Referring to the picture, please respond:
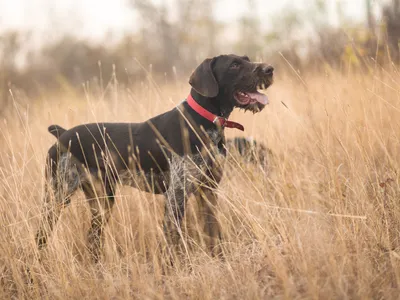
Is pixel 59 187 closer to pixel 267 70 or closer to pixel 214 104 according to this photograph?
pixel 214 104

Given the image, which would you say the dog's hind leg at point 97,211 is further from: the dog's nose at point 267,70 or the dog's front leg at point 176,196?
the dog's nose at point 267,70

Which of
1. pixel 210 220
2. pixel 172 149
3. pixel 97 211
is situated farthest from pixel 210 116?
pixel 97 211

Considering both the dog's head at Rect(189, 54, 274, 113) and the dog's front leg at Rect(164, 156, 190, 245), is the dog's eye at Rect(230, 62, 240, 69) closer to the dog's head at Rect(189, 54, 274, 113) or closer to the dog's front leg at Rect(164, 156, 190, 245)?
the dog's head at Rect(189, 54, 274, 113)

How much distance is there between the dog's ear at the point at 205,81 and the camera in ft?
10.5

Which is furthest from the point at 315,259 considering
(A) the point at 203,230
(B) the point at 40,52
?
(B) the point at 40,52

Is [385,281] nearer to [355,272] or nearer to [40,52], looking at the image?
[355,272]

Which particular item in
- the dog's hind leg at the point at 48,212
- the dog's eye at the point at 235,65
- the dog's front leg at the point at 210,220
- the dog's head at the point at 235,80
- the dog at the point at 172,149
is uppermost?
the dog's eye at the point at 235,65

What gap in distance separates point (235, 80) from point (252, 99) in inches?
8.3

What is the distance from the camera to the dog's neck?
333 centimetres

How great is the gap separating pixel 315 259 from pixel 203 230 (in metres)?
1.27

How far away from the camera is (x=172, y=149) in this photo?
3.29 m

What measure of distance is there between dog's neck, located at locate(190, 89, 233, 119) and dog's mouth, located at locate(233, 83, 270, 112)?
10 centimetres

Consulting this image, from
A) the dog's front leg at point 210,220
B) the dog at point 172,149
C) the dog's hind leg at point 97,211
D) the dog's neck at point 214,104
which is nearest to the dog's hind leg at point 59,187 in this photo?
the dog at point 172,149

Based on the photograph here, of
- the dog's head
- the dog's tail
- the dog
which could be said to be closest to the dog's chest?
the dog
